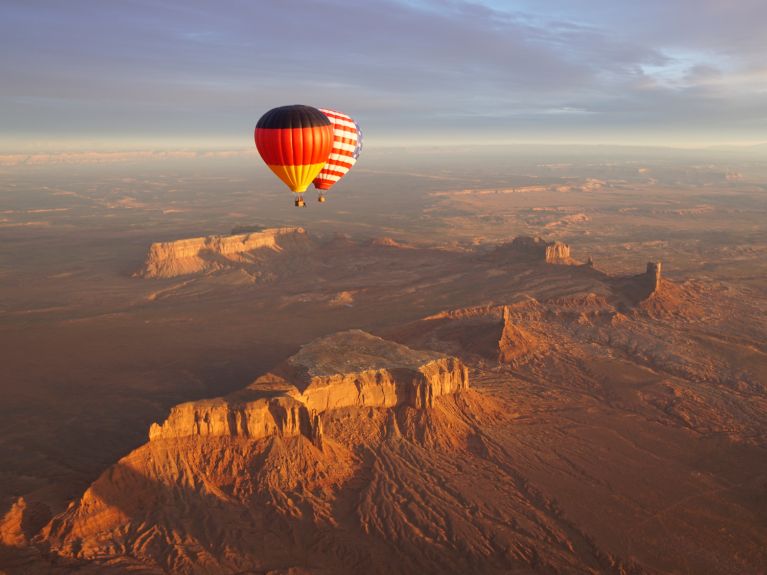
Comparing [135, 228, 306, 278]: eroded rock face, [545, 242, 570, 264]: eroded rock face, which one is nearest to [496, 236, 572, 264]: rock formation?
[545, 242, 570, 264]: eroded rock face

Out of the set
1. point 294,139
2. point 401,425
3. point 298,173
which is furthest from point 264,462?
point 294,139

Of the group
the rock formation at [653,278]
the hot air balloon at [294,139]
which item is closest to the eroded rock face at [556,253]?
the rock formation at [653,278]

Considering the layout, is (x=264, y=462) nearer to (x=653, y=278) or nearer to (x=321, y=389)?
(x=321, y=389)

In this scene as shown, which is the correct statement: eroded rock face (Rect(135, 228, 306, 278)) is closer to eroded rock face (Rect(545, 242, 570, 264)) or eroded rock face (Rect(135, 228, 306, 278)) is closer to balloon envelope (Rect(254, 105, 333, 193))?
eroded rock face (Rect(545, 242, 570, 264))

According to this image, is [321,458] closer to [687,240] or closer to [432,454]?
[432,454]

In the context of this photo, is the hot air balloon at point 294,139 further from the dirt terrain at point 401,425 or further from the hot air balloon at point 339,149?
the dirt terrain at point 401,425

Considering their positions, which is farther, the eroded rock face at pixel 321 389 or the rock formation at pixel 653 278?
the rock formation at pixel 653 278

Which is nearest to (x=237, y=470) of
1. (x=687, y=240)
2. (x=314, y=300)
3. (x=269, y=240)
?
(x=314, y=300)
